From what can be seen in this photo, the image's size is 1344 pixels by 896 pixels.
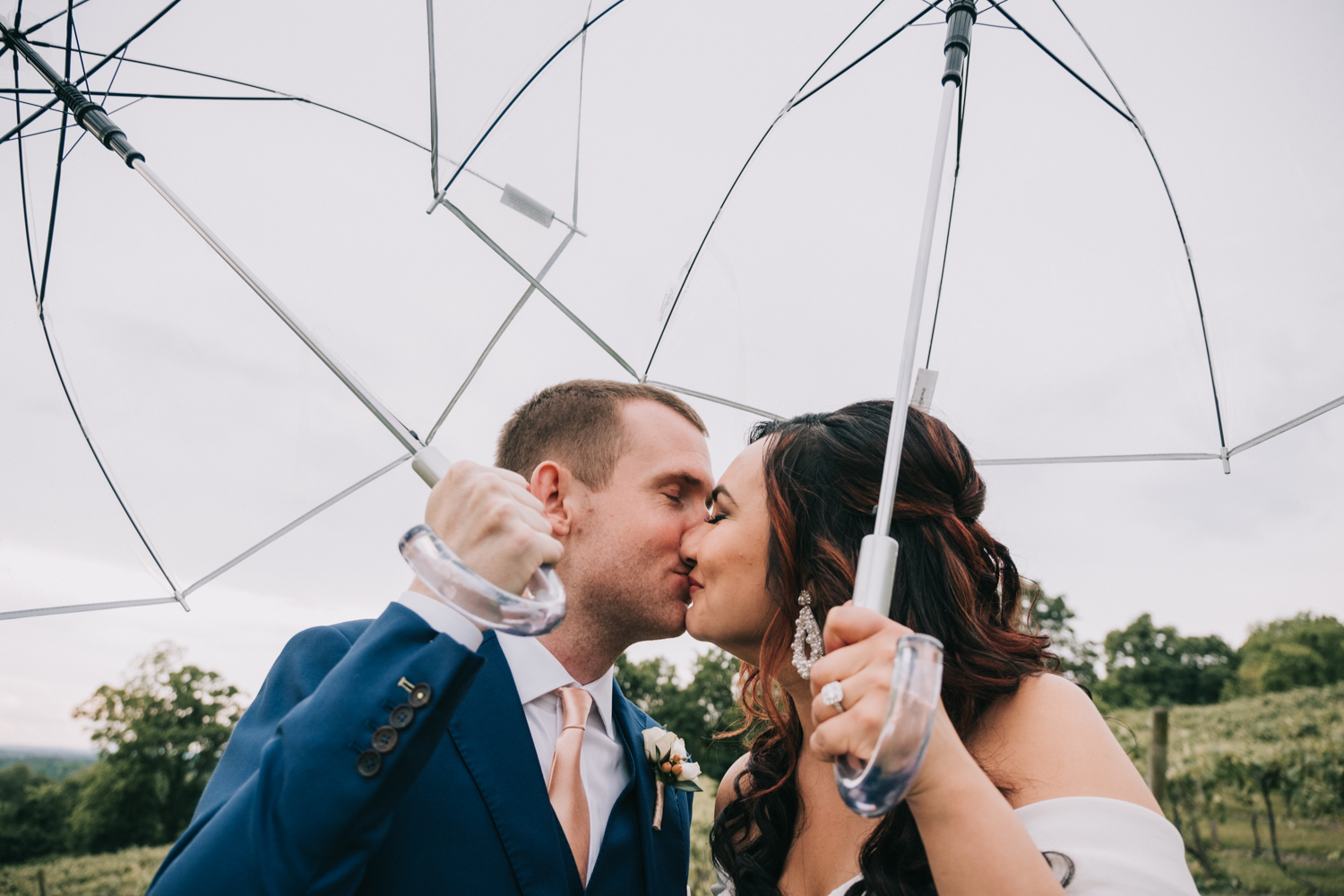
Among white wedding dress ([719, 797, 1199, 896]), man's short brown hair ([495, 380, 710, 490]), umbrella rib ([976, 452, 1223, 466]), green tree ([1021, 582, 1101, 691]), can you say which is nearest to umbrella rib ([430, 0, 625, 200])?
man's short brown hair ([495, 380, 710, 490])

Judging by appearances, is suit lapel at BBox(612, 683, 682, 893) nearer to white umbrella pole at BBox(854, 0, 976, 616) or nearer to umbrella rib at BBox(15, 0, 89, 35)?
white umbrella pole at BBox(854, 0, 976, 616)

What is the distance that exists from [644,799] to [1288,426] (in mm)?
2804

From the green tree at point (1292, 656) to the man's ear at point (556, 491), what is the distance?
3291 centimetres

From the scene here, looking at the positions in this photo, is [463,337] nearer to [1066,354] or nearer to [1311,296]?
[1066,354]

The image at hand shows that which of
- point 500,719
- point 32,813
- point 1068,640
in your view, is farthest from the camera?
point 1068,640

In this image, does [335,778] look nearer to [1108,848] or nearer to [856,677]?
[856,677]

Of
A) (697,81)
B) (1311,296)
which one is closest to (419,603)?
(697,81)

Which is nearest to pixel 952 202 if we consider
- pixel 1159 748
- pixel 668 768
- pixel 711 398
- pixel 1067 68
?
pixel 1067 68

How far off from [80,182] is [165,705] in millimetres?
25629

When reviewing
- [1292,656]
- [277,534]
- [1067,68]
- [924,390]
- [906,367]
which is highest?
[1292,656]

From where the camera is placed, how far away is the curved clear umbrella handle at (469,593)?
1.50 metres

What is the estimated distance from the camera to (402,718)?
5.67ft

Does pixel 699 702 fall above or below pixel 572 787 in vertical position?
above

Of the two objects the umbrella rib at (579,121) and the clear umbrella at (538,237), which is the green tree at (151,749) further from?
the umbrella rib at (579,121)
